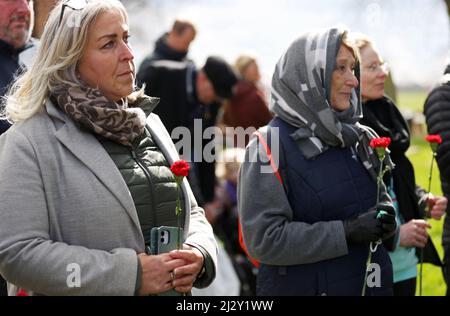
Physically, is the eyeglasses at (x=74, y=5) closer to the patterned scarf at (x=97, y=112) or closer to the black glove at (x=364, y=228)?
the patterned scarf at (x=97, y=112)

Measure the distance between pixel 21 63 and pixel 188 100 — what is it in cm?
273

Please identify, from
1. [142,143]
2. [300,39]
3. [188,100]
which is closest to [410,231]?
[300,39]

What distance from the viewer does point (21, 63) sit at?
3996 millimetres

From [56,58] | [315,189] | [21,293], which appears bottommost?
[21,293]

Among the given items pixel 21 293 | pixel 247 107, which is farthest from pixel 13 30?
pixel 247 107

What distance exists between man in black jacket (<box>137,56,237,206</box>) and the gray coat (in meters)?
3.68

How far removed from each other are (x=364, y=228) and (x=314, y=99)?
64 cm

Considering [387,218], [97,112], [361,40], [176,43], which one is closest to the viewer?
[97,112]

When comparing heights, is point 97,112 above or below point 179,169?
above

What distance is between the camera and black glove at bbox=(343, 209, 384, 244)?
340cm

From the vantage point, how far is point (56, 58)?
2830 millimetres

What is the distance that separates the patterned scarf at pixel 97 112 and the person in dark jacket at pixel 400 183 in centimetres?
171

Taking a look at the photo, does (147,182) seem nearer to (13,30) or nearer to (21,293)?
(21,293)

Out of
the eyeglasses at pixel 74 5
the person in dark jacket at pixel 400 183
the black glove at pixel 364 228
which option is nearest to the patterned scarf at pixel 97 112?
the eyeglasses at pixel 74 5
